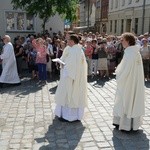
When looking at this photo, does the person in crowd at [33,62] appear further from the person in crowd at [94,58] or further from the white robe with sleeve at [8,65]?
the person in crowd at [94,58]

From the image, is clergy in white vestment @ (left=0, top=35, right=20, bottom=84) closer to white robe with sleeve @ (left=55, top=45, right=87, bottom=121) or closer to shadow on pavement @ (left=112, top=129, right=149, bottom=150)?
white robe with sleeve @ (left=55, top=45, right=87, bottom=121)

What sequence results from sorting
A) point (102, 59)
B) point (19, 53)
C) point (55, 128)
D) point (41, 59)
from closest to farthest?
point (55, 128)
point (41, 59)
point (102, 59)
point (19, 53)

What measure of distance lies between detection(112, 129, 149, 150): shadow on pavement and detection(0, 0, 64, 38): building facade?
52.6 feet

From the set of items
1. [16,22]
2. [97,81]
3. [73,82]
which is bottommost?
[97,81]

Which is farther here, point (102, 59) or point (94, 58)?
point (94, 58)

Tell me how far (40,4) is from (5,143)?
1233 centimetres

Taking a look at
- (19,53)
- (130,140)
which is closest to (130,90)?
(130,140)

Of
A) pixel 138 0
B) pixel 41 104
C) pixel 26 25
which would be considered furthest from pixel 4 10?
pixel 138 0

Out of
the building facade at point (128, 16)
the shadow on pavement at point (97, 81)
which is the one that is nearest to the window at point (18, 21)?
the shadow on pavement at point (97, 81)

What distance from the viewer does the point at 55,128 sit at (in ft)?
21.8

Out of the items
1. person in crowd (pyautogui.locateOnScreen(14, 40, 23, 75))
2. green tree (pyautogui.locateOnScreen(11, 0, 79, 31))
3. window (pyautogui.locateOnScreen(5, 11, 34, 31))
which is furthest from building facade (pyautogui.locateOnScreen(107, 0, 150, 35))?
person in crowd (pyautogui.locateOnScreen(14, 40, 23, 75))

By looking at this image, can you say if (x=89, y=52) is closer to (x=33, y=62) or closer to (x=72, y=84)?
(x=33, y=62)

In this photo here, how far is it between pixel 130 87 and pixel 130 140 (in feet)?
3.29

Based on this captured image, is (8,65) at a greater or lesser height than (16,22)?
lesser
